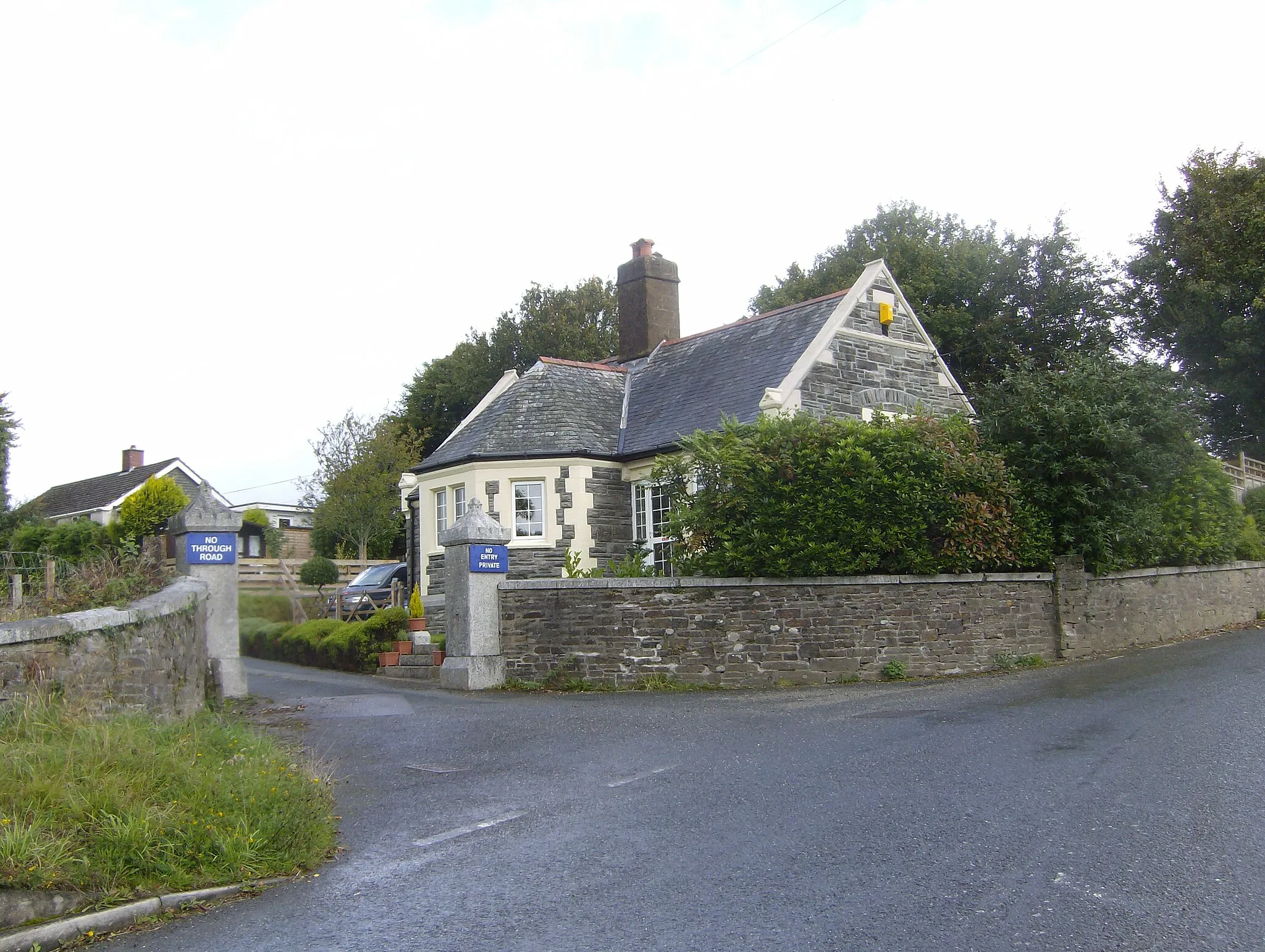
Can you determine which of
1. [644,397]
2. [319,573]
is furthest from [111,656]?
[319,573]

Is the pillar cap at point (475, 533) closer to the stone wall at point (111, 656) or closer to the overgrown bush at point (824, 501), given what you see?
the overgrown bush at point (824, 501)

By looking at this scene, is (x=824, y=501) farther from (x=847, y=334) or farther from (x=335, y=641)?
(x=335, y=641)

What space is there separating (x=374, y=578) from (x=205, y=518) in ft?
42.9

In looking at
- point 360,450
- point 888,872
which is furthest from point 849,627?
point 360,450

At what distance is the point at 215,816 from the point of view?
662cm

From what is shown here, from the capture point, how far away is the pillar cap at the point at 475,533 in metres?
15.2

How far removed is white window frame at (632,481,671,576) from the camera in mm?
20609

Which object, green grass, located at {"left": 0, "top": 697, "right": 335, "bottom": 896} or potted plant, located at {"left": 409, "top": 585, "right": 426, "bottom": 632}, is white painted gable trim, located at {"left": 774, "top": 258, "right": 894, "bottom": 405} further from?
green grass, located at {"left": 0, "top": 697, "right": 335, "bottom": 896}

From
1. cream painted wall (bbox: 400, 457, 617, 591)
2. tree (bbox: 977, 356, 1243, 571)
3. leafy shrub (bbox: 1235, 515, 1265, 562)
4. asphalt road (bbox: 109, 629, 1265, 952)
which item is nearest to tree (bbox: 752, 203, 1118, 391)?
leafy shrub (bbox: 1235, 515, 1265, 562)

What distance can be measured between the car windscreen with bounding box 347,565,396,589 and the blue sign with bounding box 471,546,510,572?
11.9 metres

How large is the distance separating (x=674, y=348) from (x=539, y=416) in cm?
427

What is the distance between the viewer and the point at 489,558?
15.2 meters

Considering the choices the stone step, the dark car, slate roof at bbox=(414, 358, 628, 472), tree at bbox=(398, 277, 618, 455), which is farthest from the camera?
tree at bbox=(398, 277, 618, 455)

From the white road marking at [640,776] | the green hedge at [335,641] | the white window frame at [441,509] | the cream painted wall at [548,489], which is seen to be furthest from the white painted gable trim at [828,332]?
the white road marking at [640,776]
